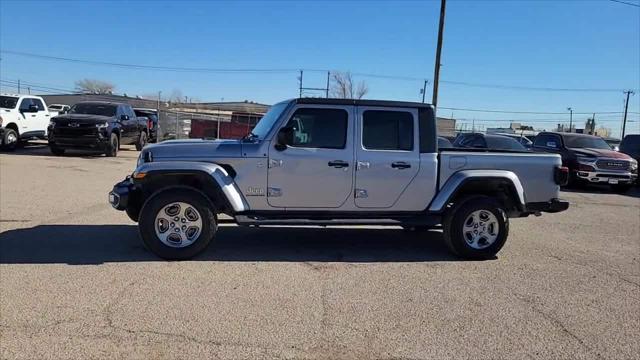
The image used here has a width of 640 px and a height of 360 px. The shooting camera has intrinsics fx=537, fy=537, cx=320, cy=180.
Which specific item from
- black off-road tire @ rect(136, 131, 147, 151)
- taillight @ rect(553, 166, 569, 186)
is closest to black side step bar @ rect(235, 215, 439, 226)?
taillight @ rect(553, 166, 569, 186)

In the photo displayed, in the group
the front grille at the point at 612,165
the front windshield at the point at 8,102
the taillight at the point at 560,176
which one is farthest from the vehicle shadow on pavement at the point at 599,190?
the front windshield at the point at 8,102

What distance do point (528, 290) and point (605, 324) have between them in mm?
943

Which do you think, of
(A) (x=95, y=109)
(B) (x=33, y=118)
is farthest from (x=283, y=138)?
(B) (x=33, y=118)

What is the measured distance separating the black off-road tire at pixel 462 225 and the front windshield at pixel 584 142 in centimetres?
1199

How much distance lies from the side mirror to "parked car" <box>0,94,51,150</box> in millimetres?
16300

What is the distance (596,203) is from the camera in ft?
43.5

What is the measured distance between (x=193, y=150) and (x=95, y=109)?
15001 millimetres

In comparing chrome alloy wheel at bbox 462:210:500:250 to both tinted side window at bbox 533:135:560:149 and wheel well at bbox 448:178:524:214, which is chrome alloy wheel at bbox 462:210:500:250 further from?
tinted side window at bbox 533:135:560:149

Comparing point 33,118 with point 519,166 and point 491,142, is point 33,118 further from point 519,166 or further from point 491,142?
point 519,166

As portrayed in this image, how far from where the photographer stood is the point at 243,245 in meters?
7.00

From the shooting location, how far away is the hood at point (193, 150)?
6220 mm

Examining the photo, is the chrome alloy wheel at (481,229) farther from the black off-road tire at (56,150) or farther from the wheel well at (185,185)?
the black off-road tire at (56,150)

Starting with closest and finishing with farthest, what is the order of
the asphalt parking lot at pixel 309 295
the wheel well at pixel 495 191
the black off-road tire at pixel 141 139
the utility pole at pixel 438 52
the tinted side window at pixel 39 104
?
the asphalt parking lot at pixel 309 295 < the wheel well at pixel 495 191 < the tinted side window at pixel 39 104 < the black off-road tire at pixel 141 139 < the utility pole at pixel 438 52

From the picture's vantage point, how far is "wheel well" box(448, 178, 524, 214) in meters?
6.66
